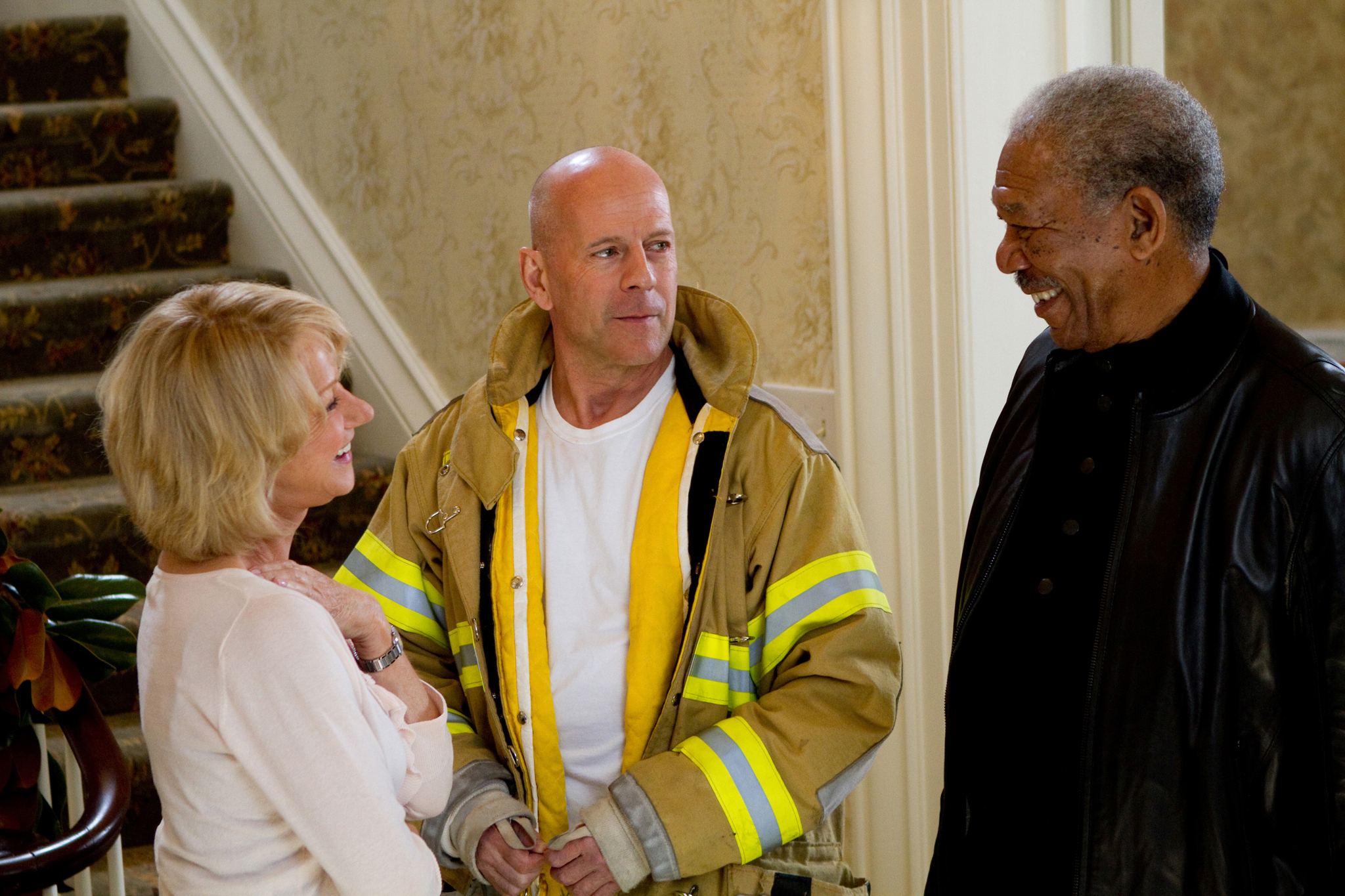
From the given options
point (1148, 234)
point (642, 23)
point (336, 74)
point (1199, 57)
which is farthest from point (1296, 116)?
point (336, 74)

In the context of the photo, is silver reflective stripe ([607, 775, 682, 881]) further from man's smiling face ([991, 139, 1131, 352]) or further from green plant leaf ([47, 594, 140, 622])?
green plant leaf ([47, 594, 140, 622])

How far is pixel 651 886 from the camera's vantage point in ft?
5.20

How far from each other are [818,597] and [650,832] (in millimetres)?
355

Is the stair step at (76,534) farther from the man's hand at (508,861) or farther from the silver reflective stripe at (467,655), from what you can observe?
the man's hand at (508,861)

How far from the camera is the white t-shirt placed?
165cm

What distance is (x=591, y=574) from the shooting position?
1.69 meters

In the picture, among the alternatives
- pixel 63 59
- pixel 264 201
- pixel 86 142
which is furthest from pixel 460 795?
pixel 63 59

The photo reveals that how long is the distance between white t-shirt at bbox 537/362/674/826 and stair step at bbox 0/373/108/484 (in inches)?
68.1

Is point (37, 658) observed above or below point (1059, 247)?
below

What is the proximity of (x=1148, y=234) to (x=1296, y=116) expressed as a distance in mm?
1623

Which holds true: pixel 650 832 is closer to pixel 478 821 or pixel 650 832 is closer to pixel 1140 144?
pixel 478 821

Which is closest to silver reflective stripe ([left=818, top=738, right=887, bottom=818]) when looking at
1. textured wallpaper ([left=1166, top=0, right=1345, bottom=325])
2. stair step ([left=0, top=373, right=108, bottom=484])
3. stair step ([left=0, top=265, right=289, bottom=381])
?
textured wallpaper ([left=1166, top=0, right=1345, bottom=325])

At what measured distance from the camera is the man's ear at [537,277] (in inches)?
70.6

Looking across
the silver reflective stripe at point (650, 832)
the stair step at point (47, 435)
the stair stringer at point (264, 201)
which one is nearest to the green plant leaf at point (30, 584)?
the silver reflective stripe at point (650, 832)
